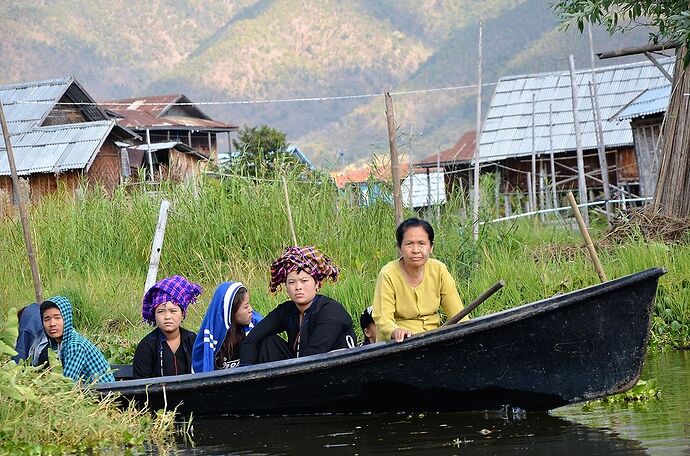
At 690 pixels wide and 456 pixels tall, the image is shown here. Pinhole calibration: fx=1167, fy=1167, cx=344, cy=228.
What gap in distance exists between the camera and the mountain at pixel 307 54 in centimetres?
9619

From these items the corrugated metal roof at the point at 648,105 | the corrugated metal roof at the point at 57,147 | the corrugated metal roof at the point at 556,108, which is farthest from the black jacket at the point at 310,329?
the corrugated metal roof at the point at 556,108

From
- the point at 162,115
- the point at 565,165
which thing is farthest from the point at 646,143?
the point at 162,115

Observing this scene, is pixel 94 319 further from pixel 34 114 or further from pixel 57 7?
pixel 57 7

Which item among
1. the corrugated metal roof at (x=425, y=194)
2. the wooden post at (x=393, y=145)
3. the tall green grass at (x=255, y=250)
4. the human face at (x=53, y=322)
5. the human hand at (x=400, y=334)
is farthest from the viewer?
the corrugated metal roof at (x=425, y=194)

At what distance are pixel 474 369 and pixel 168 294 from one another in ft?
6.76

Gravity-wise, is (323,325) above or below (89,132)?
below

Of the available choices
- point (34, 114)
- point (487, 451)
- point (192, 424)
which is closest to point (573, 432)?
point (487, 451)

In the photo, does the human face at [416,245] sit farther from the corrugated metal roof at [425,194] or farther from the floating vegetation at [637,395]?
the corrugated metal roof at [425,194]

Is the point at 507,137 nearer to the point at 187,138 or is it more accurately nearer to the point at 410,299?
the point at 187,138

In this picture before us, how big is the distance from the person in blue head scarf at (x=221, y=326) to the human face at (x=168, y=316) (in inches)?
7.8

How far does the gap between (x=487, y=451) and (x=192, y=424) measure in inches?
92.7

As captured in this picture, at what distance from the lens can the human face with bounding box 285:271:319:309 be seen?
726 cm

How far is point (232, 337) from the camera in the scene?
7945 millimetres

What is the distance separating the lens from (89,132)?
1062 inches
